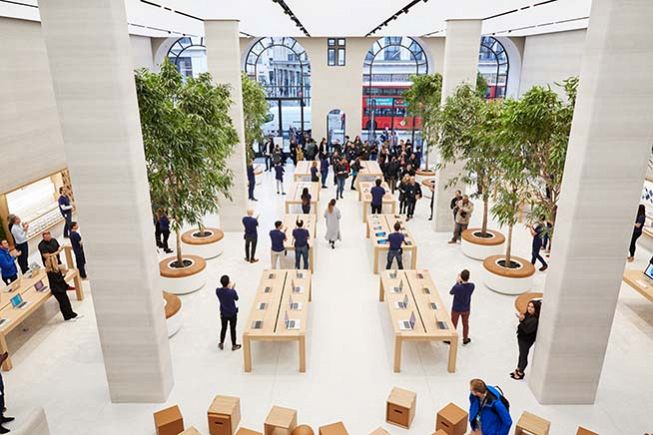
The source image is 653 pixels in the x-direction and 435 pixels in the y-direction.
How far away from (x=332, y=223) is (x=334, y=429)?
6323mm

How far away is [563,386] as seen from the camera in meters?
6.07

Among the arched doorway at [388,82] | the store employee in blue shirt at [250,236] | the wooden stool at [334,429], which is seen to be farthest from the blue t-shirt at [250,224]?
the arched doorway at [388,82]

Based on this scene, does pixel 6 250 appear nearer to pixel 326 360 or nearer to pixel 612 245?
pixel 326 360

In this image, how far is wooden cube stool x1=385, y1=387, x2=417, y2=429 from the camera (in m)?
5.69

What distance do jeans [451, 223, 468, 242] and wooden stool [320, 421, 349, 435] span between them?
7.25 meters

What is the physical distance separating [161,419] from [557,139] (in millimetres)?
6530

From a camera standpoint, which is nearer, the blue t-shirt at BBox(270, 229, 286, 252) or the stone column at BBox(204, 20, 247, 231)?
the blue t-shirt at BBox(270, 229, 286, 252)

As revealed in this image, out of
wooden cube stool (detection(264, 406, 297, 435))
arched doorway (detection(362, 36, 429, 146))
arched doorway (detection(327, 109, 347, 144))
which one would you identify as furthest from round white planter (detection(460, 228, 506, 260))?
arched doorway (detection(327, 109, 347, 144))

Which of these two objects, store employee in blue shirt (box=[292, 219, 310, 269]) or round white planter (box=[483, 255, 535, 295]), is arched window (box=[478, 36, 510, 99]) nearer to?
round white planter (box=[483, 255, 535, 295])

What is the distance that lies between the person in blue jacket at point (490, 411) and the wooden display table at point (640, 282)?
4793 millimetres

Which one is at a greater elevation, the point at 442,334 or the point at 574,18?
the point at 574,18

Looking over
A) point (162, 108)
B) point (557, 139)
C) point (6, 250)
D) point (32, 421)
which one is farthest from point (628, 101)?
point (6, 250)

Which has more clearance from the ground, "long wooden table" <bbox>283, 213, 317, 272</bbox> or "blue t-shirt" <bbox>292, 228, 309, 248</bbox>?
"blue t-shirt" <bbox>292, 228, 309, 248</bbox>

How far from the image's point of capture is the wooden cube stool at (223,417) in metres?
5.54
